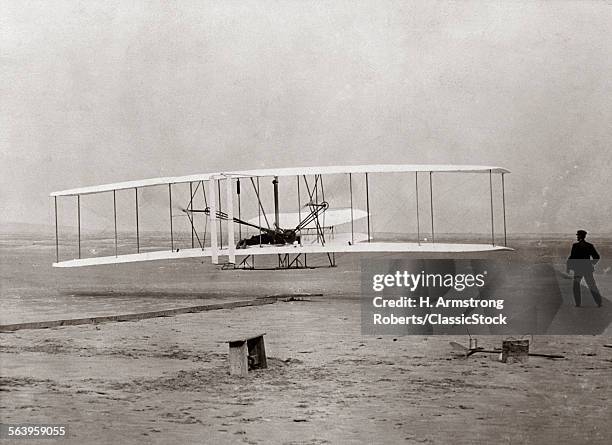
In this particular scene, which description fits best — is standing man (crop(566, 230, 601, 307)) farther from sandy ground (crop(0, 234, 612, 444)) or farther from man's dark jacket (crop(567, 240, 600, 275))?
sandy ground (crop(0, 234, 612, 444))

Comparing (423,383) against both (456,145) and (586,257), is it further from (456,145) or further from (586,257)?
(456,145)

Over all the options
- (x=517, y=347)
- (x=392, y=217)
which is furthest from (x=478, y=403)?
(x=392, y=217)

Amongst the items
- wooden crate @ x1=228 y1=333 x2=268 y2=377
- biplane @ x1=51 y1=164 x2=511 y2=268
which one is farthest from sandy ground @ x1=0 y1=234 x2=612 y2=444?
biplane @ x1=51 y1=164 x2=511 y2=268

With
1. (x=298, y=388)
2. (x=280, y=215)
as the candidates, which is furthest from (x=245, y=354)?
(x=280, y=215)

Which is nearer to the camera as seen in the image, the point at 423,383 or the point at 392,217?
the point at 423,383

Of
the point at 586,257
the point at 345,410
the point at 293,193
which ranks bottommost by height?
the point at 345,410

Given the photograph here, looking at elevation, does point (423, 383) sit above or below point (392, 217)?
below

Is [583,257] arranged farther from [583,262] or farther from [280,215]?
[280,215]

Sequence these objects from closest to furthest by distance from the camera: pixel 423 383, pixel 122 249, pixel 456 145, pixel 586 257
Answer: pixel 423 383
pixel 586 257
pixel 456 145
pixel 122 249
